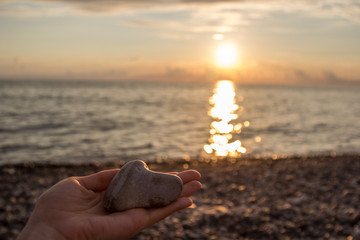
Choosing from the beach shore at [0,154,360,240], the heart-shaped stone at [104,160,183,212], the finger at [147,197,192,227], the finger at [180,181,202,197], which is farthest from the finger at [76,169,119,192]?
the beach shore at [0,154,360,240]

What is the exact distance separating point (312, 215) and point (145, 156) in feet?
27.5

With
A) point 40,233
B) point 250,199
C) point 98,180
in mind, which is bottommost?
point 250,199

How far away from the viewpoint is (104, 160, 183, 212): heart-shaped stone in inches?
136

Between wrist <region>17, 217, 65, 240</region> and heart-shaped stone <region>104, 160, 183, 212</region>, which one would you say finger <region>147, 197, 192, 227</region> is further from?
wrist <region>17, 217, 65, 240</region>

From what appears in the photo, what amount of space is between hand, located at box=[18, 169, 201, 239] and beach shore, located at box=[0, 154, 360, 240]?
7.72 feet

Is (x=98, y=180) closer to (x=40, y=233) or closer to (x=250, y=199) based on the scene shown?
Answer: (x=40, y=233)

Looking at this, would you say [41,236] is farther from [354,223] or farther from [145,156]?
[145,156]

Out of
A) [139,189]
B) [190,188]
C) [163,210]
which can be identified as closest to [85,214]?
[139,189]

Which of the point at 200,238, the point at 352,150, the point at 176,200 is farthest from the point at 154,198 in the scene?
the point at 352,150

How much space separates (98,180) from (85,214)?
0.58 m

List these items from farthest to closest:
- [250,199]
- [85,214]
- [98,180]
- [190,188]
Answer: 1. [250,199]
2. [98,180]
3. [190,188]
4. [85,214]

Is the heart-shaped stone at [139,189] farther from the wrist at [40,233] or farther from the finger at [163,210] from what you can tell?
the wrist at [40,233]

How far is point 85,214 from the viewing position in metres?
3.40

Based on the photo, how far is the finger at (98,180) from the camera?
3.89 m
